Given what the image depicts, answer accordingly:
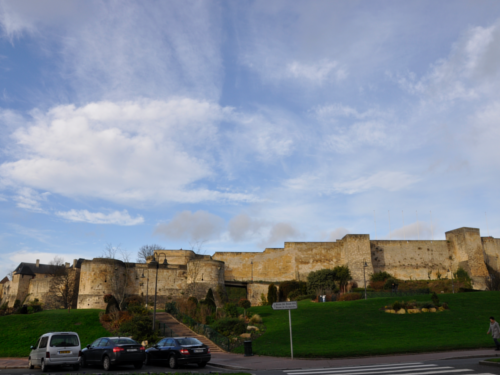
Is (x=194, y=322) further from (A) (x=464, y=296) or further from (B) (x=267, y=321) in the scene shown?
(A) (x=464, y=296)

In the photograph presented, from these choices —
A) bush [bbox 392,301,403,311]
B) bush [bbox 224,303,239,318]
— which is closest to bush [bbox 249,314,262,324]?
bush [bbox 224,303,239,318]

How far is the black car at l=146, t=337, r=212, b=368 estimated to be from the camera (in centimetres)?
1612

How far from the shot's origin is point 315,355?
1714 centimetres

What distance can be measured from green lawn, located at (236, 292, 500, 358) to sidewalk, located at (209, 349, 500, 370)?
0.78 metres

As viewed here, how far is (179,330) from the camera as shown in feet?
94.7

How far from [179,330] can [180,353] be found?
1342 cm

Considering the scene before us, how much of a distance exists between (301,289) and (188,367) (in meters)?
35.4

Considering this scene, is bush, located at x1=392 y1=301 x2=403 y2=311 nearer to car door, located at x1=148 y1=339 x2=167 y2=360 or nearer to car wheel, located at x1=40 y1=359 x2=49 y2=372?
car door, located at x1=148 y1=339 x2=167 y2=360

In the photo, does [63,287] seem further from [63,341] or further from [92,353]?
[63,341]

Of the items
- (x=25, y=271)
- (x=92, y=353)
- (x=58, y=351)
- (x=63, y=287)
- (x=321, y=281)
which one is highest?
(x=25, y=271)

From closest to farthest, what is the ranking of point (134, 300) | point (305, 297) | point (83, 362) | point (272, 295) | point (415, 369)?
point (415, 369) → point (83, 362) → point (134, 300) → point (272, 295) → point (305, 297)

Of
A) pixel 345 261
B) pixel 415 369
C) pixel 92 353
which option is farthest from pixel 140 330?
pixel 345 261

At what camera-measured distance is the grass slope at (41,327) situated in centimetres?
2725

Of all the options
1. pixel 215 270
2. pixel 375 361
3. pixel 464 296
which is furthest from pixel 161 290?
pixel 375 361
